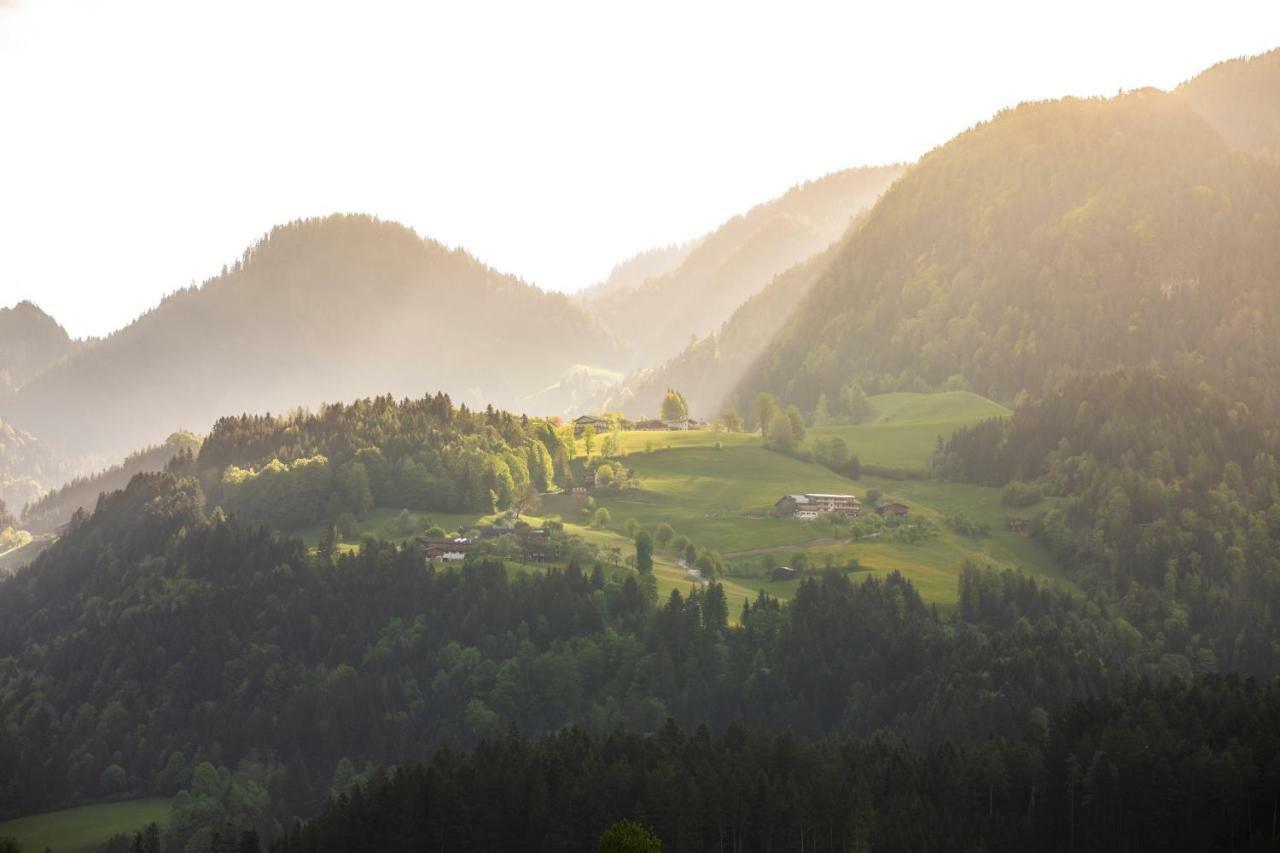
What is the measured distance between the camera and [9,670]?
193m

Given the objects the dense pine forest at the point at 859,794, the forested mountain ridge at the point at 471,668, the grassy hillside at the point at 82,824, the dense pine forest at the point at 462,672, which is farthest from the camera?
the forested mountain ridge at the point at 471,668

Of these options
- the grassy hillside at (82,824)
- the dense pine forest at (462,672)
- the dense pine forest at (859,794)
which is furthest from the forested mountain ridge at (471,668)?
the dense pine forest at (859,794)

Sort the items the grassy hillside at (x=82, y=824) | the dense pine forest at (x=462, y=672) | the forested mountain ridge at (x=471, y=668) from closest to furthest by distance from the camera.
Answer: the grassy hillside at (x=82, y=824), the dense pine forest at (x=462, y=672), the forested mountain ridge at (x=471, y=668)

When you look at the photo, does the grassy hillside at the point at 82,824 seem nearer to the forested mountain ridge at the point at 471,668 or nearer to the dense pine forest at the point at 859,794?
the forested mountain ridge at the point at 471,668

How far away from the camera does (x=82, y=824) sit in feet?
508

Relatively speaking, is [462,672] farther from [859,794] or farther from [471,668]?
[859,794]

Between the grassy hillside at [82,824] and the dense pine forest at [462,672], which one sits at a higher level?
the dense pine forest at [462,672]

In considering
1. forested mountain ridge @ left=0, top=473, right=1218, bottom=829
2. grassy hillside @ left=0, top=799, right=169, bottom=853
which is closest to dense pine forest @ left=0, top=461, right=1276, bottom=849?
forested mountain ridge @ left=0, top=473, right=1218, bottom=829

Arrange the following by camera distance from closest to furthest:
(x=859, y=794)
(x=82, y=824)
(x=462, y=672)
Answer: (x=859, y=794) → (x=82, y=824) → (x=462, y=672)

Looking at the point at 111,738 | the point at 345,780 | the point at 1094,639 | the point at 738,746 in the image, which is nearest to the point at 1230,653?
the point at 1094,639

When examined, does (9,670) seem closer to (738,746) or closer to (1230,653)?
(738,746)

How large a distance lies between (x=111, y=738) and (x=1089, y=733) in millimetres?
95284

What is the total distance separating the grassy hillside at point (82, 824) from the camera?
149125mm

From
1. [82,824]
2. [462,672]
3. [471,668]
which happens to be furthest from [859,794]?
[82,824]
